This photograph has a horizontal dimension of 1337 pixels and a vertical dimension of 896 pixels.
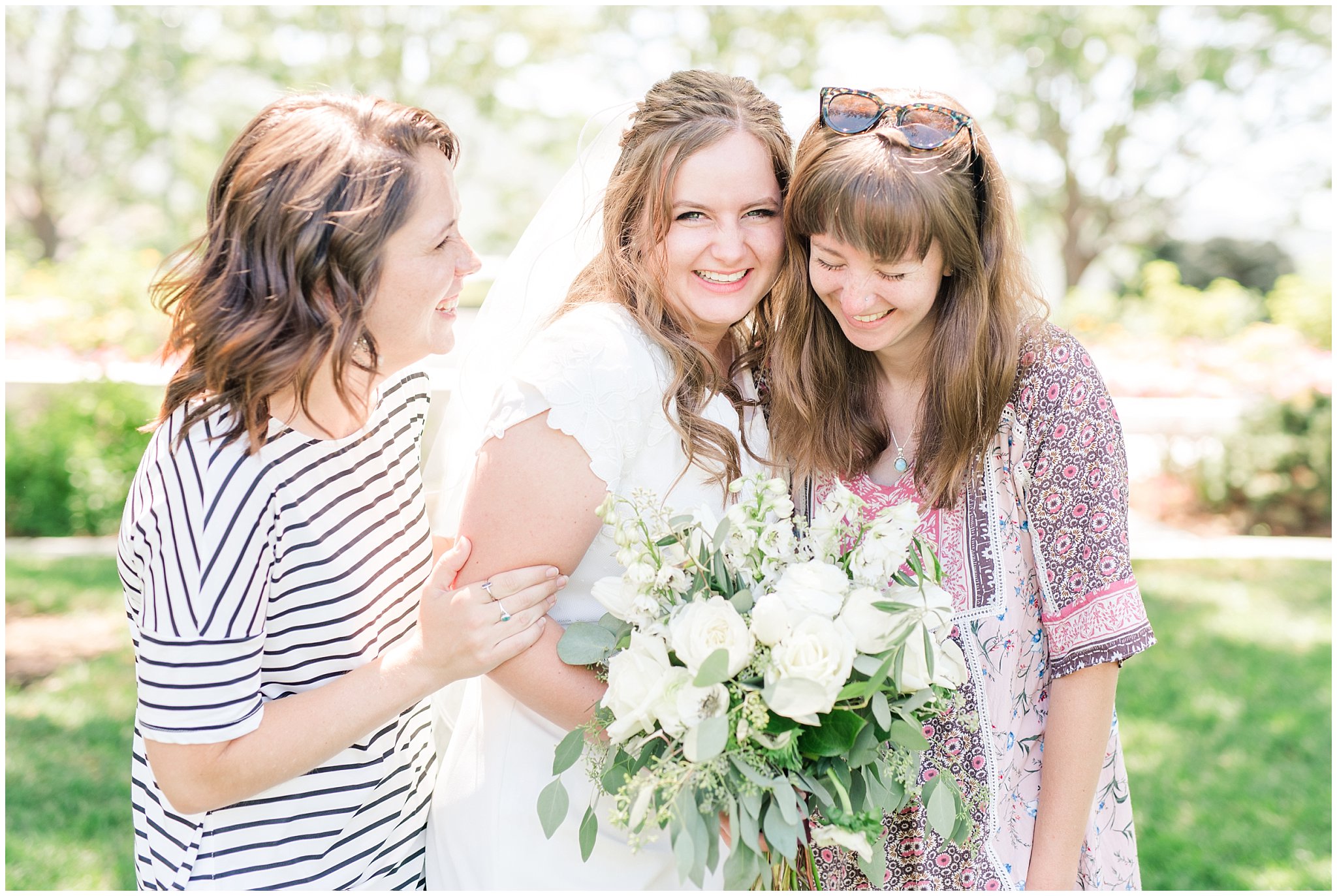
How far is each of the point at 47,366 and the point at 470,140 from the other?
298 inches

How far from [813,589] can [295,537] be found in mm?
1016

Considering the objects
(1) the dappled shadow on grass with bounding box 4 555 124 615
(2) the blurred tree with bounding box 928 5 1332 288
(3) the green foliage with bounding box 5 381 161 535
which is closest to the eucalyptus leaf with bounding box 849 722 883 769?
(1) the dappled shadow on grass with bounding box 4 555 124 615

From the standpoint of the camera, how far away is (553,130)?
14320mm

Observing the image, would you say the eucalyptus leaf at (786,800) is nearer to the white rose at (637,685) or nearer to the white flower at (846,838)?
the white flower at (846,838)

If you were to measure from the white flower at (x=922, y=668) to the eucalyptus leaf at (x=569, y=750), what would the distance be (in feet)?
1.96

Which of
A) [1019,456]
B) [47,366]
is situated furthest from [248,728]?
[47,366]

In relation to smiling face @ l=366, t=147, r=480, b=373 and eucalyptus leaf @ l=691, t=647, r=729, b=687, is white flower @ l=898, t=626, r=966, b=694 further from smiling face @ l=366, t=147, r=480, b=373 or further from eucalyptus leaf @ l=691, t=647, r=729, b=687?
smiling face @ l=366, t=147, r=480, b=373

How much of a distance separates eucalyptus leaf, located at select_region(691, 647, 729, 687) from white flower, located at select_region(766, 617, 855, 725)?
8 centimetres

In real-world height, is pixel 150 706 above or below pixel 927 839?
above

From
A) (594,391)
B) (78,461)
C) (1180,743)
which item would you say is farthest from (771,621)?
(78,461)

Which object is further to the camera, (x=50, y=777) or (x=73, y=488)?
(x=73, y=488)

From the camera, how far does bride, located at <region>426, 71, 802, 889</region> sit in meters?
2.06

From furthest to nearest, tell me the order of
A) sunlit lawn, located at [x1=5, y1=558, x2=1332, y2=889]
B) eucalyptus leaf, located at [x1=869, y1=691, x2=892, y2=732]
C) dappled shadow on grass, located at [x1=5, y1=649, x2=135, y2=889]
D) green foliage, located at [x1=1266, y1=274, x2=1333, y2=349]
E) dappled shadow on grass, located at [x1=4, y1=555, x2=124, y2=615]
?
green foliage, located at [x1=1266, y1=274, x2=1333, y2=349] → dappled shadow on grass, located at [x1=4, y1=555, x2=124, y2=615] → sunlit lawn, located at [x1=5, y1=558, x2=1332, y2=889] → dappled shadow on grass, located at [x1=5, y1=649, x2=135, y2=889] → eucalyptus leaf, located at [x1=869, y1=691, x2=892, y2=732]

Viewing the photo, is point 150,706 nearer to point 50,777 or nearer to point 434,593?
point 434,593
